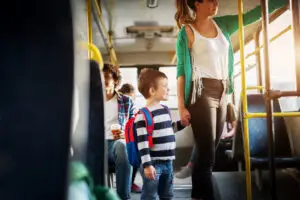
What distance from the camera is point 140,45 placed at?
6723 millimetres

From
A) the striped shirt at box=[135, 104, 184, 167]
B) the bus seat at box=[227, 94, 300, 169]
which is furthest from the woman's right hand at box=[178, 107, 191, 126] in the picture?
the bus seat at box=[227, 94, 300, 169]

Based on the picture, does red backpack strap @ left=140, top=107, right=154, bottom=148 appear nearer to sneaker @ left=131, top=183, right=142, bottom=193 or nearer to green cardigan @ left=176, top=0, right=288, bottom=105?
green cardigan @ left=176, top=0, right=288, bottom=105

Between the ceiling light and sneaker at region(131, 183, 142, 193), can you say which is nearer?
sneaker at region(131, 183, 142, 193)

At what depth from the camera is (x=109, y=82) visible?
7.73 feet

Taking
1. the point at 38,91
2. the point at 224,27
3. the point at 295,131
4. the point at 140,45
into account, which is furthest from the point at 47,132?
the point at 140,45

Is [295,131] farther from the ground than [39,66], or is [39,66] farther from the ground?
[39,66]

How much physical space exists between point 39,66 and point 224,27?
1651mm

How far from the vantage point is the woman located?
68.2 inches

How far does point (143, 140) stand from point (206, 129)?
319mm

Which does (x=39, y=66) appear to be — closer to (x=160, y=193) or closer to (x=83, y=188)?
(x=83, y=188)

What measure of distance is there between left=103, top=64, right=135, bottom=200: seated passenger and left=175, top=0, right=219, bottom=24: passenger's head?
712mm

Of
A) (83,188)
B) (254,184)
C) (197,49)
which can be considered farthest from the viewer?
(254,184)

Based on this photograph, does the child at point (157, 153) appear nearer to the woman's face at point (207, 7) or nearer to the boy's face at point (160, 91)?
the boy's face at point (160, 91)

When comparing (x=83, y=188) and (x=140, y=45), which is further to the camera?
(x=140, y=45)
